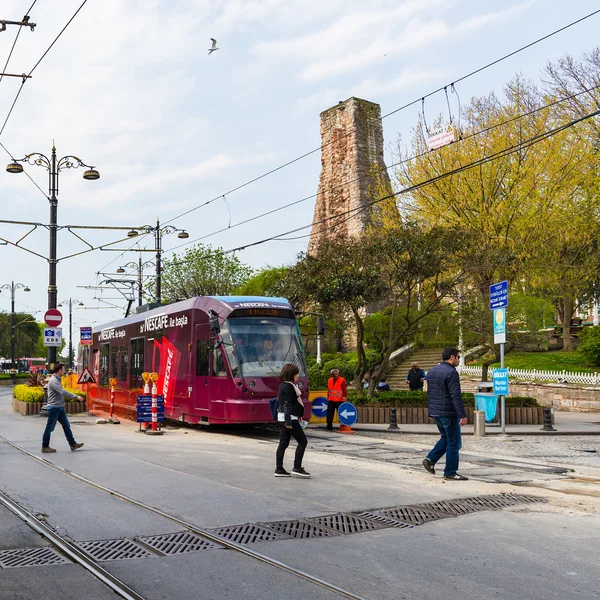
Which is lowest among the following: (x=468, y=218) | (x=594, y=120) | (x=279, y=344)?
(x=279, y=344)

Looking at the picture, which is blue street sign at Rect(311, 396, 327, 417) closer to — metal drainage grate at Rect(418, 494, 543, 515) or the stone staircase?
metal drainage grate at Rect(418, 494, 543, 515)

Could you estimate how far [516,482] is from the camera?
10320mm

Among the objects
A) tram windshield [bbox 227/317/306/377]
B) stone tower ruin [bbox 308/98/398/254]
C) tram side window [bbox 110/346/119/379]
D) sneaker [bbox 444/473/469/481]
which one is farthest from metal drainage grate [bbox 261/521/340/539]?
stone tower ruin [bbox 308/98/398/254]

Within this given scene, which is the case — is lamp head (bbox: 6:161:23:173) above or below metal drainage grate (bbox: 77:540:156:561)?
above

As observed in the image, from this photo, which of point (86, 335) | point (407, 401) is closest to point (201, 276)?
point (86, 335)

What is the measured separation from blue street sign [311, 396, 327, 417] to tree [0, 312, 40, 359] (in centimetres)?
7026

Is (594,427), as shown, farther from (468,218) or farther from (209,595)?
(209,595)

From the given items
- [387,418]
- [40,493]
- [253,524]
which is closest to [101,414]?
[387,418]

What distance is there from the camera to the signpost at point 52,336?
920 inches

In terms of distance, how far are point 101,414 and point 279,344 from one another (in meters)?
11.3

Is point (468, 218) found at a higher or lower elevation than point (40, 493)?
higher

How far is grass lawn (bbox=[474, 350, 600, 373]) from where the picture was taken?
3081 cm

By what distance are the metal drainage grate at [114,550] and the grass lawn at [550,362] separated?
25801mm

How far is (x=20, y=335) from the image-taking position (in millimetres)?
90438
